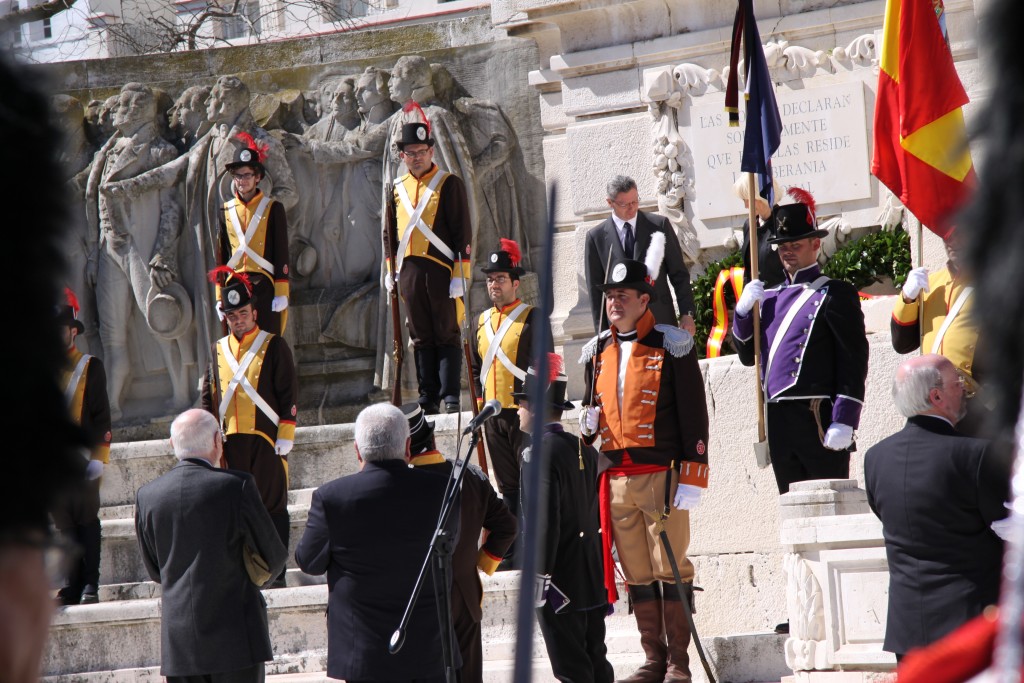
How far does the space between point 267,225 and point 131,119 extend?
7.72ft

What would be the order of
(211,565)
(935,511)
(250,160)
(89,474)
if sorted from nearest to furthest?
(935,511)
(211,565)
(89,474)
(250,160)

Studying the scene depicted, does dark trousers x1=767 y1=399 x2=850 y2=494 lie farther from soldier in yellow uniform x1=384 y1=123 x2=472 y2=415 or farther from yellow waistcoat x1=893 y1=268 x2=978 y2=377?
soldier in yellow uniform x1=384 y1=123 x2=472 y2=415

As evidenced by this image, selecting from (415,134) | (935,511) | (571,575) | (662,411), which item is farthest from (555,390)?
(415,134)

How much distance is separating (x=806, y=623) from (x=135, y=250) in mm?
7198

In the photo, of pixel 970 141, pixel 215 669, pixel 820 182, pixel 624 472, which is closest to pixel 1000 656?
pixel 970 141

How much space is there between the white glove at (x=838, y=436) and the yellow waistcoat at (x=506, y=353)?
7.42 feet

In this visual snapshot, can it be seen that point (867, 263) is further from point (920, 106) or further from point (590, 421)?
point (590, 421)

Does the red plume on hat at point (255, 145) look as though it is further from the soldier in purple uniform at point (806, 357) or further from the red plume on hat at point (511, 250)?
the soldier in purple uniform at point (806, 357)

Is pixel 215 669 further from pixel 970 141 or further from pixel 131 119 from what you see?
pixel 131 119

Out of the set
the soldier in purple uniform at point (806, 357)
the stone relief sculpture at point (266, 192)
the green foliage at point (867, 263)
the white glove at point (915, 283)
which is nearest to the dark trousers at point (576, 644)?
the soldier in purple uniform at point (806, 357)

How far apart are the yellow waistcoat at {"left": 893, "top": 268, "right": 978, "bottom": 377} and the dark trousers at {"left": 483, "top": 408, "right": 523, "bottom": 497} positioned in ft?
7.70

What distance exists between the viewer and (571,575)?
20.6 feet

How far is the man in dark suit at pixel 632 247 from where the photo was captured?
8.43m

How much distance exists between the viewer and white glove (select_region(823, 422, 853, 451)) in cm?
663
